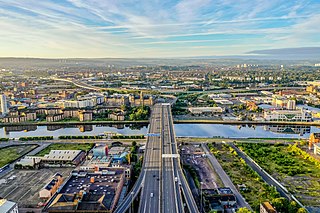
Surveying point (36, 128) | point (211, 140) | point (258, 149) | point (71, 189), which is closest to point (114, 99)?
point (36, 128)

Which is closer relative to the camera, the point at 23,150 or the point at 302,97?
the point at 23,150

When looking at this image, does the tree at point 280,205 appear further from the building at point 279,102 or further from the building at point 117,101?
the building at point 117,101

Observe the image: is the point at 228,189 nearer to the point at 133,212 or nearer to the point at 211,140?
the point at 133,212

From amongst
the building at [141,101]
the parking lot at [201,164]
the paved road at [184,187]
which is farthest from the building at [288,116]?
the paved road at [184,187]

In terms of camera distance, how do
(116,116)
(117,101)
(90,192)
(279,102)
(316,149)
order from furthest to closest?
1. (117,101)
2. (279,102)
3. (116,116)
4. (316,149)
5. (90,192)

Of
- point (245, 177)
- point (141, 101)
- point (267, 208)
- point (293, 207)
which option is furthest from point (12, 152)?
point (141, 101)

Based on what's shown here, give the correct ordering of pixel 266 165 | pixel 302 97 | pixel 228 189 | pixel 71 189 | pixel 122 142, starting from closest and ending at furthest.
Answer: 1. pixel 71 189
2. pixel 228 189
3. pixel 266 165
4. pixel 122 142
5. pixel 302 97

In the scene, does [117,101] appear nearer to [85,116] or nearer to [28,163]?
[85,116]
